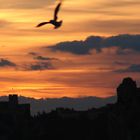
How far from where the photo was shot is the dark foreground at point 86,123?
10538 centimetres

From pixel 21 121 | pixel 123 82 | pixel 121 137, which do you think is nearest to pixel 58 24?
pixel 121 137

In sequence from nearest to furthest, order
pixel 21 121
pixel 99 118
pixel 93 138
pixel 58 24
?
pixel 58 24 < pixel 93 138 < pixel 99 118 < pixel 21 121

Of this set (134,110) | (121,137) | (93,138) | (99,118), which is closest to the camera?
(121,137)

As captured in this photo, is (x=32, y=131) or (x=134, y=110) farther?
(x=32, y=131)

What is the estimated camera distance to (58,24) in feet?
185

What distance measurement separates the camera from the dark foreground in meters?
105

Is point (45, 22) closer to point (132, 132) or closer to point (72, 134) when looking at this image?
point (132, 132)

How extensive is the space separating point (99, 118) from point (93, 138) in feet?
32.1

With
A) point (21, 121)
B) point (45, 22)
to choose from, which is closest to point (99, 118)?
point (21, 121)

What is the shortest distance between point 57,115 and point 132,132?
46.2 m

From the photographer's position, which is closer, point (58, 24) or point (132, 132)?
point (58, 24)

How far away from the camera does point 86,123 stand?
131 meters

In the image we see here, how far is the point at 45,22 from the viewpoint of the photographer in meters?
60.7

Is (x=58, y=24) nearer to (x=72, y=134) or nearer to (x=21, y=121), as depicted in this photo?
(x=72, y=134)
